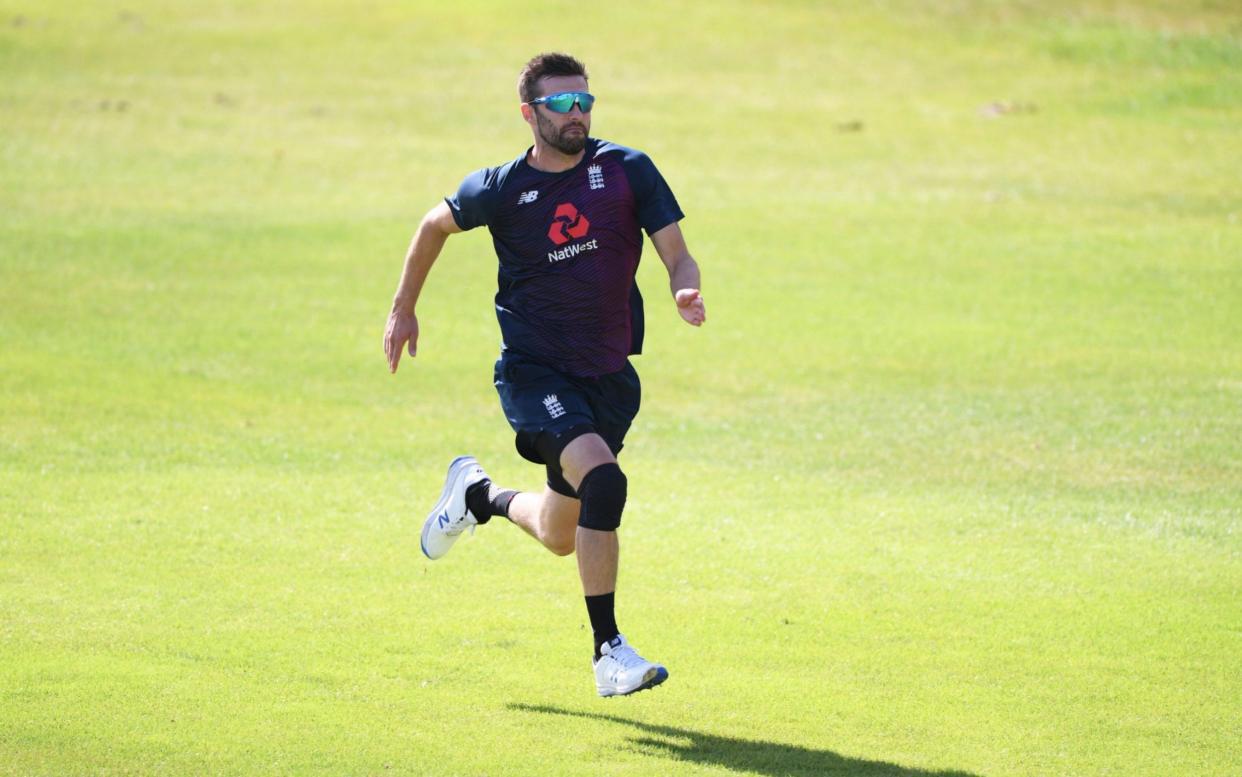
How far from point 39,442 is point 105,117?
18.0m

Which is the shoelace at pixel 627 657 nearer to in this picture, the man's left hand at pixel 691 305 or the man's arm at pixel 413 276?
the man's left hand at pixel 691 305

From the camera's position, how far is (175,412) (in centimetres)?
1410

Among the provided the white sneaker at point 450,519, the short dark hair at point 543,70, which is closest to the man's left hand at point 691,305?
the short dark hair at point 543,70

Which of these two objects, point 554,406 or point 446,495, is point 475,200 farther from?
point 446,495

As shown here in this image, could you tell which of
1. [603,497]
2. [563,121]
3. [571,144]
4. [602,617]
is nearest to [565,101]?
[563,121]

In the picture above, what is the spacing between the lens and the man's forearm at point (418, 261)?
26.1ft

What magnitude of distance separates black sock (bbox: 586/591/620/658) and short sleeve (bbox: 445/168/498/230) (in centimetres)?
193

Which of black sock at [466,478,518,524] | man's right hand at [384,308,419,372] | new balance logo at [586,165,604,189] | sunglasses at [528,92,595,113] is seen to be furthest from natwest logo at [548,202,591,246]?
black sock at [466,478,518,524]

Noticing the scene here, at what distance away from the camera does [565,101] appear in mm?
7578

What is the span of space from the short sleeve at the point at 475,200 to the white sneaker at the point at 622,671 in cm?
219

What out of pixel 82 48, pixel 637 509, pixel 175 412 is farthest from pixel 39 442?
pixel 82 48

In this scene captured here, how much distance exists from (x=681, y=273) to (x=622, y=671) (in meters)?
1.90

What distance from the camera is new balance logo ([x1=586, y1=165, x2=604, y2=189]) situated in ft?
25.4

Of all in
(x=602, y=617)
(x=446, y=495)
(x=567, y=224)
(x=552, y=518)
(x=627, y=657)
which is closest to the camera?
(x=627, y=657)
